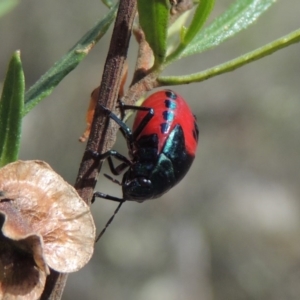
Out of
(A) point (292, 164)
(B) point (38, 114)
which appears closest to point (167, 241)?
(A) point (292, 164)

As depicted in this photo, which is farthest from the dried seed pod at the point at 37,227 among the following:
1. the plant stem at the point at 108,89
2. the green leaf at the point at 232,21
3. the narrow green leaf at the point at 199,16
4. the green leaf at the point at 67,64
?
the green leaf at the point at 232,21

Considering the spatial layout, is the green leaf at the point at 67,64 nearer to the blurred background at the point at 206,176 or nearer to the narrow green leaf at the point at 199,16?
the narrow green leaf at the point at 199,16

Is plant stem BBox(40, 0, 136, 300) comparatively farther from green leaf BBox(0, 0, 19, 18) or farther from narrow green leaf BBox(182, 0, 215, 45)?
green leaf BBox(0, 0, 19, 18)

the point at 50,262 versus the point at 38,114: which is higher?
the point at 50,262

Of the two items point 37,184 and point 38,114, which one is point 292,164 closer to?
point 38,114

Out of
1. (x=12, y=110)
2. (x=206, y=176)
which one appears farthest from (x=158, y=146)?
A: (x=206, y=176)

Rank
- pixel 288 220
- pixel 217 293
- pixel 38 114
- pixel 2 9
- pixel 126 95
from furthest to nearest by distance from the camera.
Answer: pixel 38 114 < pixel 288 220 < pixel 217 293 < pixel 2 9 < pixel 126 95

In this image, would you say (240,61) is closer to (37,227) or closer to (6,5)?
(37,227)

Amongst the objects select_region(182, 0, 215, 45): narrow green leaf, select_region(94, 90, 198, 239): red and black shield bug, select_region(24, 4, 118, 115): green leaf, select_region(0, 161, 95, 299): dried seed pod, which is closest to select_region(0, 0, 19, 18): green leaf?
select_region(24, 4, 118, 115): green leaf
